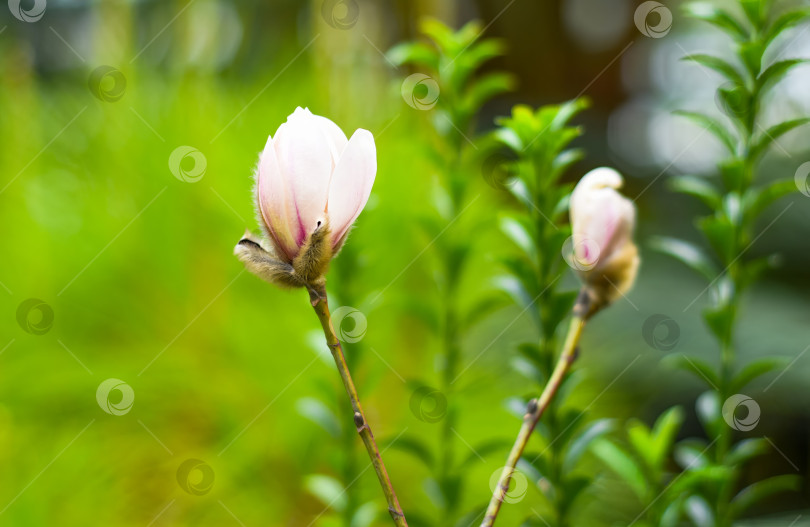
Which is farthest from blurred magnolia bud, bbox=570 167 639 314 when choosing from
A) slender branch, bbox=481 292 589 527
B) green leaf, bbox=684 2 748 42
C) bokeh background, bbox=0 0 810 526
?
bokeh background, bbox=0 0 810 526

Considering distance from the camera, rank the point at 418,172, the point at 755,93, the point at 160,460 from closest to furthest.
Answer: the point at 755,93
the point at 160,460
the point at 418,172

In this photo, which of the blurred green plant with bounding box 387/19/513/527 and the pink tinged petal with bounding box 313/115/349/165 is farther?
the blurred green plant with bounding box 387/19/513/527

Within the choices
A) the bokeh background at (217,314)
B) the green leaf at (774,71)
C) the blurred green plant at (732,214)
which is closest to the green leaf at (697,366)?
the blurred green plant at (732,214)

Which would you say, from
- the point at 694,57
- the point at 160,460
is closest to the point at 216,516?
the point at 160,460

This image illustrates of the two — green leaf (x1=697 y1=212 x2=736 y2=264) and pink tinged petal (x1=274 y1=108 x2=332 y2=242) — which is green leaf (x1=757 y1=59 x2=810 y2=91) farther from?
pink tinged petal (x1=274 y1=108 x2=332 y2=242)

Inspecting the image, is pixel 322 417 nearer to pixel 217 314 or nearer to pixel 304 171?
pixel 304 171

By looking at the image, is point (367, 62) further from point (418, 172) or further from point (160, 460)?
point (160, 460)
